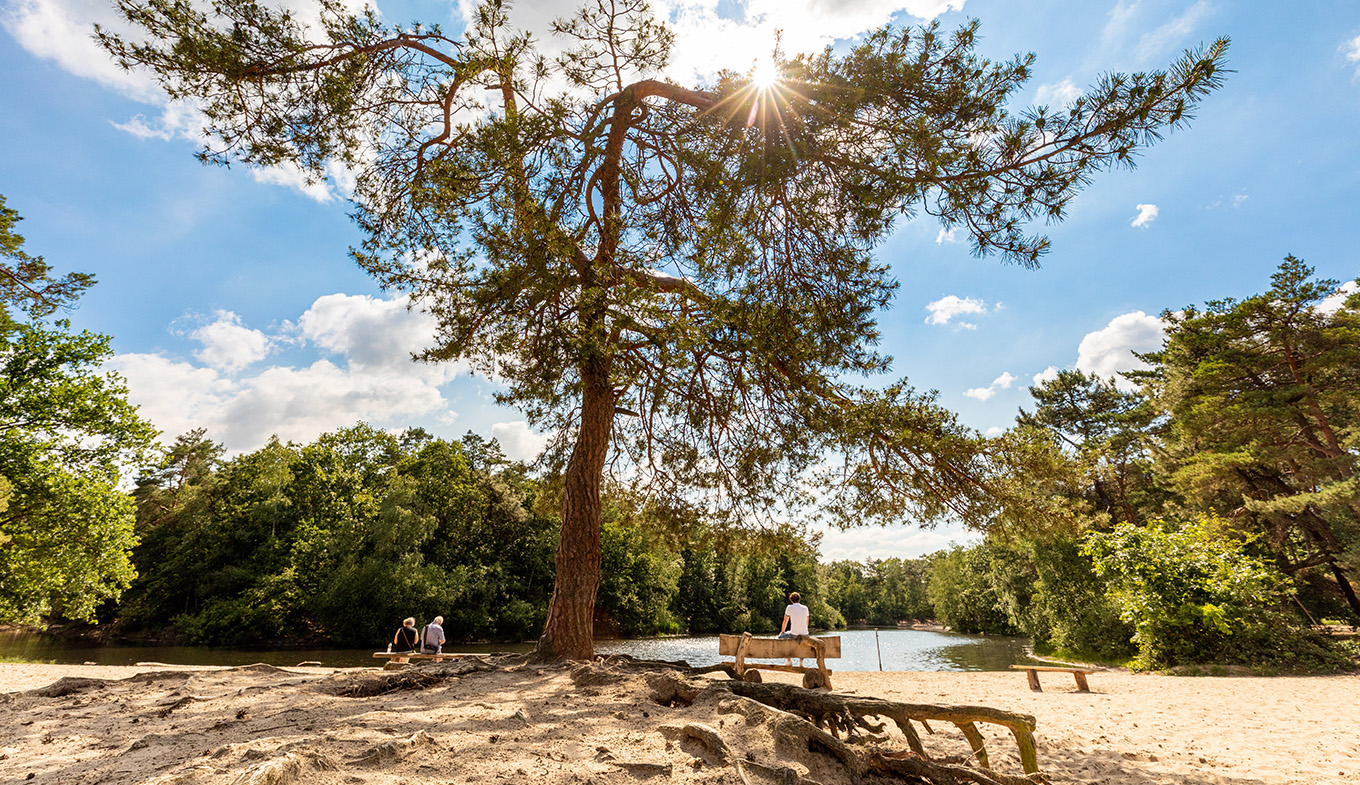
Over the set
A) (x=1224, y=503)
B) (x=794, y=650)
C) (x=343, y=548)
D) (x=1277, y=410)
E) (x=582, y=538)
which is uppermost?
(x=1277, y=410)

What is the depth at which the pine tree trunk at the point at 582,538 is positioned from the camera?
21.8 feet

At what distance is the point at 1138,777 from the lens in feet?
13.5

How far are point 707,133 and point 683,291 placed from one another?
75.2 inches

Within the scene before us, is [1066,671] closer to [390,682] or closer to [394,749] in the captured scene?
[390,682]

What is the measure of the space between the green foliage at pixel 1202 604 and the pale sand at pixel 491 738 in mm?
6348

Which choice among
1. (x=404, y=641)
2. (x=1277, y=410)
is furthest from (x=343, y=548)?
(x=1277, y=410)

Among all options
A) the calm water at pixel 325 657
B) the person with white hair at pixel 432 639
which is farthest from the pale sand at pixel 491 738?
the calm water at pixel 325 657

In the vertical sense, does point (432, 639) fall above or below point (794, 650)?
below

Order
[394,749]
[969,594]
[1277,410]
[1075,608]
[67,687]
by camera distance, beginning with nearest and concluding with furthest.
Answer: [394,749] → [67,687] → [1277,410] → [1075,608] → [969,594]

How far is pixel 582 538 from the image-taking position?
6961 millimetres

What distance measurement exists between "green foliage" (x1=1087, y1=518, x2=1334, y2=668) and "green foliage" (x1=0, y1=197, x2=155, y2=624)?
29.1 m

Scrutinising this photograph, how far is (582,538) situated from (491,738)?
357 cm

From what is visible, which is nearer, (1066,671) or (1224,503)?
(1066,671)

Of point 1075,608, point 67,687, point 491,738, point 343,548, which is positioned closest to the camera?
point 491,738
